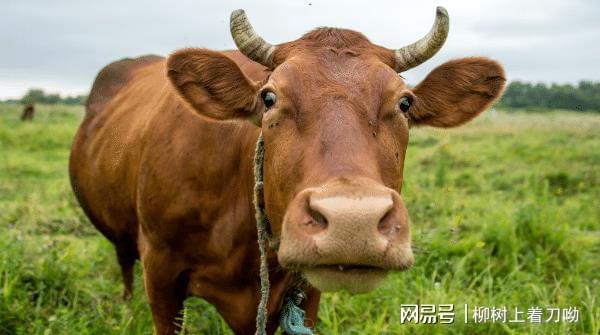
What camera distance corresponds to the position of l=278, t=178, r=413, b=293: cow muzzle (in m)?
1.71

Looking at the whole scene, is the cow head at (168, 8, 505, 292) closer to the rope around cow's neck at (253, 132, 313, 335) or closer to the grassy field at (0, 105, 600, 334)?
the rope around cow's neck at (253, 132, 313, 335)

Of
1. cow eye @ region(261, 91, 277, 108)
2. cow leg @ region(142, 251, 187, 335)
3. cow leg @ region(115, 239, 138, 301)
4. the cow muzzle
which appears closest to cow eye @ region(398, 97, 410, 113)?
cow eye @ region(261, 91, 277, 108)

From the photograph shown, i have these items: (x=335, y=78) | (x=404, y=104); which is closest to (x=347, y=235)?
(x=335, y=78)

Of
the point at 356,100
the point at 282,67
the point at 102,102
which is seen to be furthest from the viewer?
the point at 102,102

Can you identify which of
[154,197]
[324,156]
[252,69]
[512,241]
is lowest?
[512,241]

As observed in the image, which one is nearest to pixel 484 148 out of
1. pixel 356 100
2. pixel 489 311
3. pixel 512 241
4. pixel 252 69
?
pixel 512 241

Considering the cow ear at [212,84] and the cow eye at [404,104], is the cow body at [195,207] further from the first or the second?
the cow eye at [404,104]

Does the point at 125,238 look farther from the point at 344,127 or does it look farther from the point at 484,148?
the point at 484,148

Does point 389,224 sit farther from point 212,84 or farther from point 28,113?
point 28,113

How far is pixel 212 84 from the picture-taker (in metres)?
2.73

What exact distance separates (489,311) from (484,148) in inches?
371

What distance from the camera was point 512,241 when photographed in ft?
16.1

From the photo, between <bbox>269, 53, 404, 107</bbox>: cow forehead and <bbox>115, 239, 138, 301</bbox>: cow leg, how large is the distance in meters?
2.82

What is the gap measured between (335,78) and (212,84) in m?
0.71
